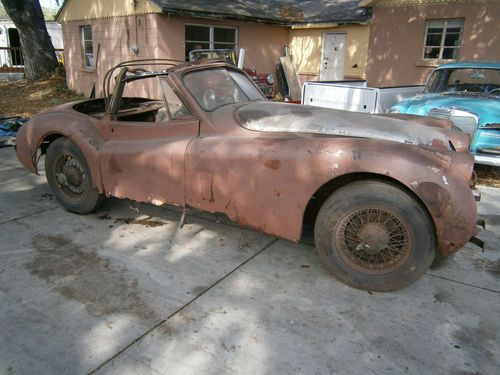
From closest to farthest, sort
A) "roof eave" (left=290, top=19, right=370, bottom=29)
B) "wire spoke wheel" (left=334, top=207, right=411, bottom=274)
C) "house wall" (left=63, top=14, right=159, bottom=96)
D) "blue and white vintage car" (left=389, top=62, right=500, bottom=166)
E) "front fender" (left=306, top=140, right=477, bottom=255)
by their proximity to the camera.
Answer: "front fender" (left=306, top=140, right=477, bottom=255) < "wire spoke wheel" (left=334, top=207, right=411, bottom=274) < "blue and white vintage car" (left=389, top=62, right=500, bottom=166) < "house wall" (left=63, top=14, right=159, bottom=96) < "roof eave" (left=290, top=19, right=370, bottom=29)

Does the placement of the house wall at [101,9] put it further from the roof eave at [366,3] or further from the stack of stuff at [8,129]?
the roof eave at [366,3]

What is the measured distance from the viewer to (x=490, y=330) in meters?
2.85

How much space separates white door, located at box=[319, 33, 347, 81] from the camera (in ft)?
48.9

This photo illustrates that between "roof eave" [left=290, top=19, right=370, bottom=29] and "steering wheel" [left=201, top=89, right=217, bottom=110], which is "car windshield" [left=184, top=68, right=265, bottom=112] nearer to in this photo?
"steering wheel" [left=201, top=89, right=217, bottom=110]

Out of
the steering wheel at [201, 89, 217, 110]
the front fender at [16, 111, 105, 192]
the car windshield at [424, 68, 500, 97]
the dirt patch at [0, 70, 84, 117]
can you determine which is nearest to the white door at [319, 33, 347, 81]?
the car windshield at [424, 68, 500, 97]

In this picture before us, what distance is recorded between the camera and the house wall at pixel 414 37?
11.6 m

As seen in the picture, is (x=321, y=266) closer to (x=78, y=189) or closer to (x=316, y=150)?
(x=316, y=150)

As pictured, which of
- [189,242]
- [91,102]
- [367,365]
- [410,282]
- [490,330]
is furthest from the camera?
[91,102]

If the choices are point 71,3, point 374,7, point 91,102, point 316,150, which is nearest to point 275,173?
point 316,150

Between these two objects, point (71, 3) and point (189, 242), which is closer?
point (189, 242)

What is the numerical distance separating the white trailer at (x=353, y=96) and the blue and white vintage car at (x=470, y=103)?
49 cm

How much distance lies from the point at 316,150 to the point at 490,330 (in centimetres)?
173

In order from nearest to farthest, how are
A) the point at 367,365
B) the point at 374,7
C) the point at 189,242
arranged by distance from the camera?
the point at 367,365, the point at 189,242, the point at 374,7

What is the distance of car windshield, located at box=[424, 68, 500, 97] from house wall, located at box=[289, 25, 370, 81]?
7.12 metres
